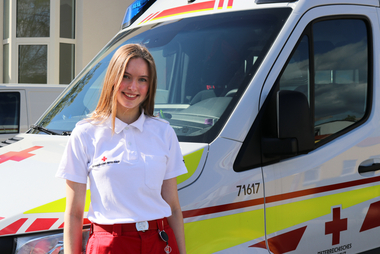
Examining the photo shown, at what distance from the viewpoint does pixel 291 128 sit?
6.98 feet

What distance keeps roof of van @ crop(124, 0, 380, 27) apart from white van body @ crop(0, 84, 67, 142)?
474cm

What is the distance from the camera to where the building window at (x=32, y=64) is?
13.8 metres

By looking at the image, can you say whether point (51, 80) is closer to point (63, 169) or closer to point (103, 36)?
point (103, 36)

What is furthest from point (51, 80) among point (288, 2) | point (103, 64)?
point (288, 2)

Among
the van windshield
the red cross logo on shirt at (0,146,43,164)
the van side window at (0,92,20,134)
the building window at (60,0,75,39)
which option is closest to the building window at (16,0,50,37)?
the building window at (60,0,75,39)

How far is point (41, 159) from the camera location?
2.28 meters

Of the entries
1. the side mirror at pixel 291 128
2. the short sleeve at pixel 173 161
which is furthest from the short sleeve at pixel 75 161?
the side mirror at pixel 291 128

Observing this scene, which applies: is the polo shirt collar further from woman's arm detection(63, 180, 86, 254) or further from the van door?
the van door

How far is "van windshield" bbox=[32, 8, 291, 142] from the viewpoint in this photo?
7.58ft

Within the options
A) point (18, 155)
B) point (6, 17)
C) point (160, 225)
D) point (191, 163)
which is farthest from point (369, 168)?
point (6, 17)

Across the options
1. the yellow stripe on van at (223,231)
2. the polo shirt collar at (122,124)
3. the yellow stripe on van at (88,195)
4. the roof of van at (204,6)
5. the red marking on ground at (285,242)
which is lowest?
the red marking on ground at (285,242)

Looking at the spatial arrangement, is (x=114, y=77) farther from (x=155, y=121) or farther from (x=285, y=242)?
(x=285, y=242)

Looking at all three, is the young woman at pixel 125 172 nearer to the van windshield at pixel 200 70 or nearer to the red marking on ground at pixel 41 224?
the red marking on ground at pixel 41 224

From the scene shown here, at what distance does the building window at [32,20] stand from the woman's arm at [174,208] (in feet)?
42.8
